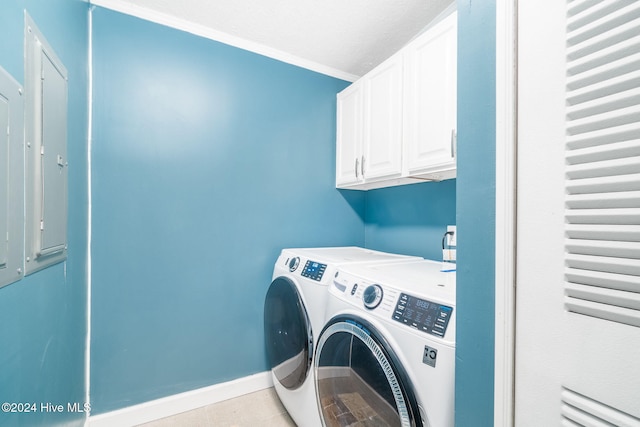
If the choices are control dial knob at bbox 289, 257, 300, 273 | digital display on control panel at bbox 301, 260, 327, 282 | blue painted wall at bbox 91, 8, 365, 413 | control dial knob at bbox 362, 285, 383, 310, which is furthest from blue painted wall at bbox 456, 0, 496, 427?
blue painted wall at bbox 91, 8, 365, 413

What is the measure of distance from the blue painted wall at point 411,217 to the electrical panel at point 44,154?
6.49 feet

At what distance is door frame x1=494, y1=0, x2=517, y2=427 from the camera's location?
0.60m

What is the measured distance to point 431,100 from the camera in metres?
1.46

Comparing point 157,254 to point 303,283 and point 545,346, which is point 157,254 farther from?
point 545,346

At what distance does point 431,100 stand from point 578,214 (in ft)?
3.72

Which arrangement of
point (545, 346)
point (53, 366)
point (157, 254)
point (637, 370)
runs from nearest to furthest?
point (637, 370), point (545, 346), point (53, 366), point (157, 254)

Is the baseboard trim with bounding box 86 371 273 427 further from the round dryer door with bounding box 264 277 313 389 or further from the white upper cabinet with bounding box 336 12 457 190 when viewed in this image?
the white upper cabinet with bounding box 336 12 457 190

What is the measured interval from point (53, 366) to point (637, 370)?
171 centimetres

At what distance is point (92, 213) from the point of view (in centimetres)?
157

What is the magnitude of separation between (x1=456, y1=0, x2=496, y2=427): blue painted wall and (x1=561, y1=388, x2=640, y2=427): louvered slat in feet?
0.44

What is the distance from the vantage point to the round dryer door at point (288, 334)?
1.39 m

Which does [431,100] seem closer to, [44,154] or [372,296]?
[372,296]

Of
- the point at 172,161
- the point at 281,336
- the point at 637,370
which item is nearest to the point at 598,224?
the point at 637,370

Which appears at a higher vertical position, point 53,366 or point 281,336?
point 53,366
